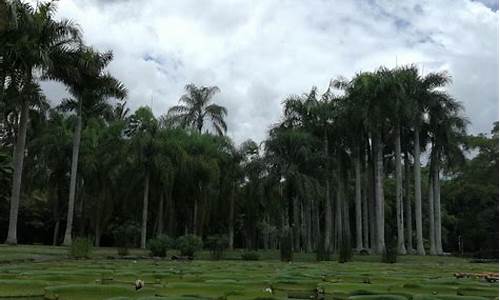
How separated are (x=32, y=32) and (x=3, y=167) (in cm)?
639

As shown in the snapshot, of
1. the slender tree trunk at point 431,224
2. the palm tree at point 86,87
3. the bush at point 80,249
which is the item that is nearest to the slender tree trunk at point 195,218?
the palm tree at point 86,87

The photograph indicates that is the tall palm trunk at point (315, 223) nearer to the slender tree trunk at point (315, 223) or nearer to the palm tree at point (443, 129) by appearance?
the slender tree trunk at point (315, 223)

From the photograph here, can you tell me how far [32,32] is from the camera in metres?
25.5

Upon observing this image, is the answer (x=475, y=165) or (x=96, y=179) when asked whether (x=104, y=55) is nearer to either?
(x=96, y=179)

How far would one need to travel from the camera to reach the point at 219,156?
42.4 meters

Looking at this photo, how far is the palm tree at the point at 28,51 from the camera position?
978 inches

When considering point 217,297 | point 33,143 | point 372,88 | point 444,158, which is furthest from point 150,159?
point 217,297

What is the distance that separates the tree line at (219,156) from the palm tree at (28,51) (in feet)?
0.31

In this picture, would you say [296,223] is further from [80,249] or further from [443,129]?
[80,249]

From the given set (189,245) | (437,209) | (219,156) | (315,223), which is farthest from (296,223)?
(189,245)

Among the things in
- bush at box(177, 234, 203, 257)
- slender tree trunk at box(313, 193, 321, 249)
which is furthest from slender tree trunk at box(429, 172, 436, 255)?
bush at box(177, 234, 203, 257)

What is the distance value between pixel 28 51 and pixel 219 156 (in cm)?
1935

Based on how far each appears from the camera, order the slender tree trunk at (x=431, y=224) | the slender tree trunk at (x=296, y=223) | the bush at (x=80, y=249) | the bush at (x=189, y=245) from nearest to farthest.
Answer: the bush at (x=80, y=249), the bush at (x=189, y=245), the slender tree trunk at (x=296, y=223), the slender tree trunk at (x=431, y=224)

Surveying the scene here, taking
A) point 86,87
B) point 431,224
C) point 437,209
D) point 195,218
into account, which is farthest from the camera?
point 195,218
